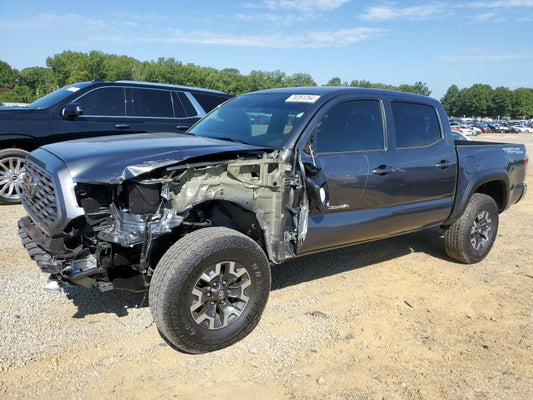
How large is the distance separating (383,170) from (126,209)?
2.30 meters

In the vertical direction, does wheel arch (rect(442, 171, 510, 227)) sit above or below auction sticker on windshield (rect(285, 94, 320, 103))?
below

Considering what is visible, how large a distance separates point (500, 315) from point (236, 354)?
247 centimetres

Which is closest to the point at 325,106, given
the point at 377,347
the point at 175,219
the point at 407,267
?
the point at 175,219

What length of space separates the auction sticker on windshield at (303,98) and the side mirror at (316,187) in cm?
70

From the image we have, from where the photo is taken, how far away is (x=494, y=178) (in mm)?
5301

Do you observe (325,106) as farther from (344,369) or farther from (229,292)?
(344,369)

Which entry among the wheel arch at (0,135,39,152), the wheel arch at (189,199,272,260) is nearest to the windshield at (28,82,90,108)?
the wheel arch at (0,135,39,152)

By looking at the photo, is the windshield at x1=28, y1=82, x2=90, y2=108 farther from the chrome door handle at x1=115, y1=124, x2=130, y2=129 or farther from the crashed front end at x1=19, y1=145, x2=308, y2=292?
the crashed front end at x1=19, y1=145, x2=308, y2=292

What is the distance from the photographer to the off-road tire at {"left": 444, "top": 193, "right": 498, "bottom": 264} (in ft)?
16.9

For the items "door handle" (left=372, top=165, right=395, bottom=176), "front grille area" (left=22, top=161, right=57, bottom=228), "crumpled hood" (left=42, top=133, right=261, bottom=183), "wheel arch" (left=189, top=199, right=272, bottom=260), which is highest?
"crumpled hood" (left=42, top=133, right=261, bottom=183)

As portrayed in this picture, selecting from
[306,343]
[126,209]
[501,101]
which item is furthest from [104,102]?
[501,101]

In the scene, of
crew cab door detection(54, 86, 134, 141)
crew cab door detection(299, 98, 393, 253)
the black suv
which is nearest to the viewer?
crew cab door detection(299, 98, 393, 253)

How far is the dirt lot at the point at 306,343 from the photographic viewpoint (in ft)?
9.39

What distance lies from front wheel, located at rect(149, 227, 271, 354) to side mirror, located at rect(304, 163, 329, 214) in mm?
649
